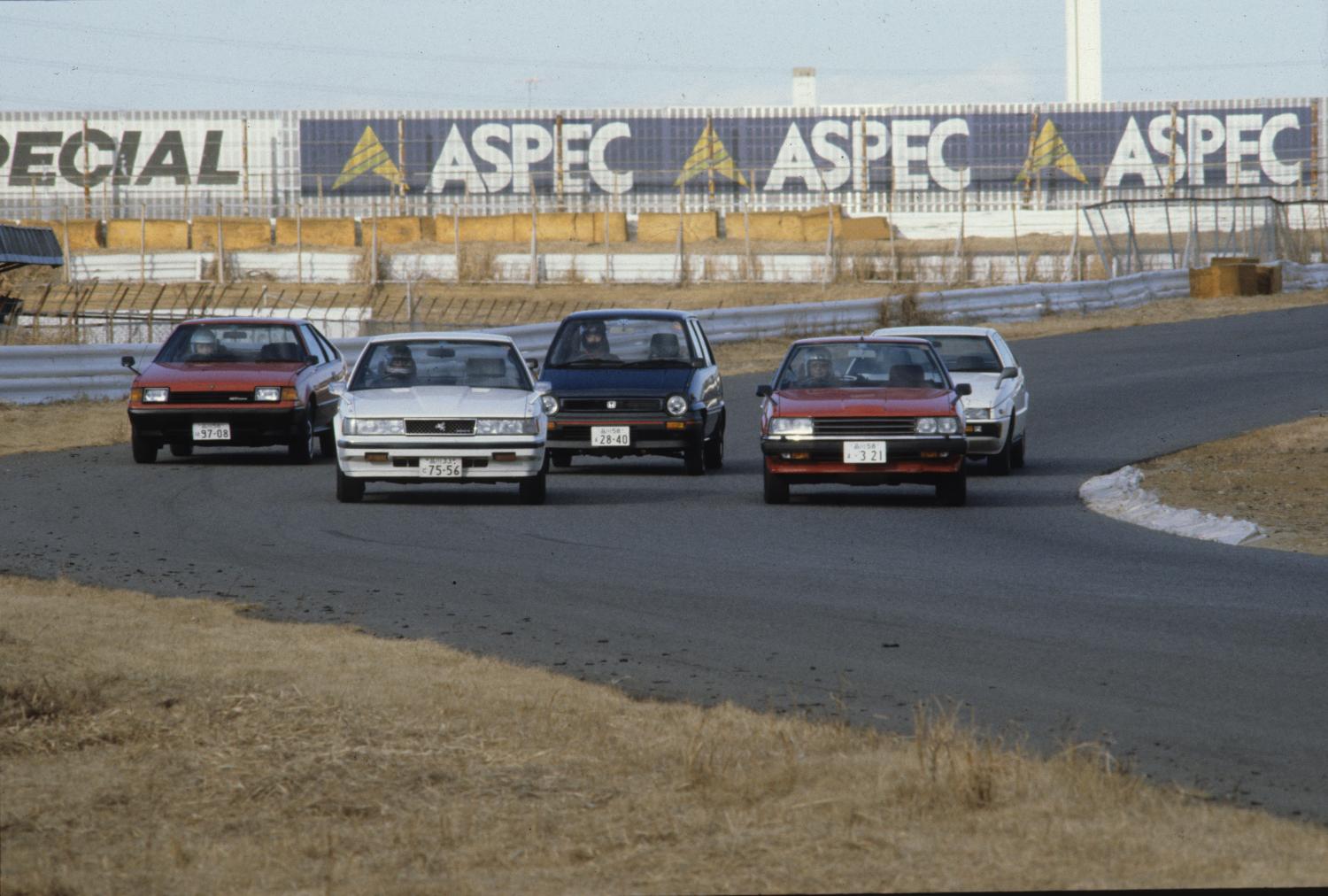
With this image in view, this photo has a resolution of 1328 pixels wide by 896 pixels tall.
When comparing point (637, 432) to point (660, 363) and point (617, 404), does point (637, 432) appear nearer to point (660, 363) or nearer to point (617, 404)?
point (617, 404)

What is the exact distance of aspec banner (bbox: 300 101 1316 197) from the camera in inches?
2985

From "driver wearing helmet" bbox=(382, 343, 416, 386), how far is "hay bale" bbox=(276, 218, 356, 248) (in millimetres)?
50356

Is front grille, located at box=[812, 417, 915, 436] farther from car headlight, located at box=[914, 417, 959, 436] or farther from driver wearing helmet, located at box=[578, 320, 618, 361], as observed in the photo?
driver wearing helmet, located at box=[578, 320, 618, 361]

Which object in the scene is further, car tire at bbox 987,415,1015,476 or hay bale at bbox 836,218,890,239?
hay bale at bbox 836,218,890,239

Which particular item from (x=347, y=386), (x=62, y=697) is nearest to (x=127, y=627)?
(x=62, y=697)

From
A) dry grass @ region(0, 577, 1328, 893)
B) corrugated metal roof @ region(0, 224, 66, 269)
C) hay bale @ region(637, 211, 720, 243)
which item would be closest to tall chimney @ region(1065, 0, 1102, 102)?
hay bale @ region(637, 211, 720, 243)

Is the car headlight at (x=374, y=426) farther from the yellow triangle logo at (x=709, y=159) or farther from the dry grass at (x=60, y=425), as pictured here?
the yellow triangle logo at (x=709, y=159)

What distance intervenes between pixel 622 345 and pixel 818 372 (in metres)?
2.98

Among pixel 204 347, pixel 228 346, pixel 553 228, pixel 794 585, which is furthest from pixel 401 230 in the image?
pixel 794 585

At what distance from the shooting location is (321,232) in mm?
65562

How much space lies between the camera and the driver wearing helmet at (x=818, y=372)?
50.9 feet

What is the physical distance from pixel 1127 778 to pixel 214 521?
942cm

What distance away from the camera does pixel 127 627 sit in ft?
27.7

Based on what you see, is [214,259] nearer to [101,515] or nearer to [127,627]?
[101,515]
